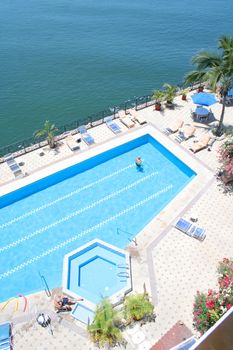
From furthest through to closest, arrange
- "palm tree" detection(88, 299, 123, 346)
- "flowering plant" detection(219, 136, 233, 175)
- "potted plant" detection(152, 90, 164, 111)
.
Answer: "potted plant" detection(152, 90, 164, 111), "flowering plant" detection(219, 136, 233, 175), "palm tree" detection(88, 299, 123, 346)

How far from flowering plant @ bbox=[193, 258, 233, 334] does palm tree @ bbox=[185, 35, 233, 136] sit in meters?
14.4

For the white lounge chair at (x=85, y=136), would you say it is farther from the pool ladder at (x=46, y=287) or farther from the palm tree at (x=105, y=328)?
the palm tree at (x=105, y=328)

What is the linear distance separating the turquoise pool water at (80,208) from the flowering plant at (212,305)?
6693 mm

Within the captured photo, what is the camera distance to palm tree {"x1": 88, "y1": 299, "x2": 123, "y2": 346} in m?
15.8

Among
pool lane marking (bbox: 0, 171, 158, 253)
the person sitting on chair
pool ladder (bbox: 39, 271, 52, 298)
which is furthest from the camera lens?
pool lane marking (bbox: 0, 171, 158, 253)

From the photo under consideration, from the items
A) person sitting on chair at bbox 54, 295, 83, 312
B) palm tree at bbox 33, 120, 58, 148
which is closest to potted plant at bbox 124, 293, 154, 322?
person sitting on chair at bbox 54, 295, 83, 312

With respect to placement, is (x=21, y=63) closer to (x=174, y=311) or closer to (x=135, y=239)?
(x=135, y=239)

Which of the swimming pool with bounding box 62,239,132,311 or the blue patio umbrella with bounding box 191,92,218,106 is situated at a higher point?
the blue patio umbrella with bounding box 191,92,218,106

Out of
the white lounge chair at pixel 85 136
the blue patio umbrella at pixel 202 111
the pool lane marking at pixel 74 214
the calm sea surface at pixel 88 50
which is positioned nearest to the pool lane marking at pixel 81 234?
the pool lane marking at pixel 74 214

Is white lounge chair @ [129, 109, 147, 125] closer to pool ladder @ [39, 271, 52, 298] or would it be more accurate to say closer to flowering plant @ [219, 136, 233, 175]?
flowering plant @ [219, 136, 233, 175]

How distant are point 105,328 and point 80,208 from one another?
993 centimetres

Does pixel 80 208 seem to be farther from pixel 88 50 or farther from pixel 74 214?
pixel 88 50

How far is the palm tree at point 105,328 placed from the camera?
15.8m

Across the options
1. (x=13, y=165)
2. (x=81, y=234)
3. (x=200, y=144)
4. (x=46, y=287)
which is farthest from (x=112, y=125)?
(x=46, y=287)
